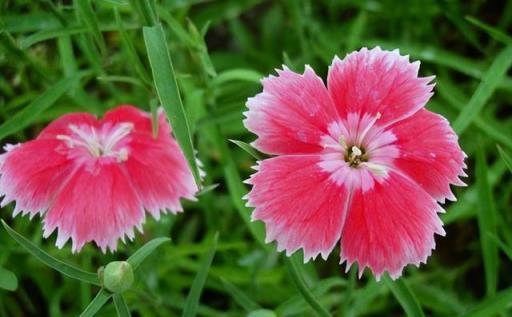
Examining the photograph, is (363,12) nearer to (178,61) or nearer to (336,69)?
(178,61)

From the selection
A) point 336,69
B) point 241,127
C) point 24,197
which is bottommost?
point 24,197

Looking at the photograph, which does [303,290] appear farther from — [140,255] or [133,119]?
[133,119]

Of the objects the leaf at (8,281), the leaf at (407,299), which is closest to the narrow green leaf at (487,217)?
the leaf at (407,299)

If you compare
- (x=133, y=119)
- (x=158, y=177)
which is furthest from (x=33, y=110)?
(x=158, y=177)

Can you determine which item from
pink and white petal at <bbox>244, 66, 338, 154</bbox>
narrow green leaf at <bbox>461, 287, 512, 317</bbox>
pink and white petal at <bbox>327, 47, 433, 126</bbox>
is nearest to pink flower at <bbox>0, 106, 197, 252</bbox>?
pink and white petal at <bbox>244, 66, 338, 154</bbox>

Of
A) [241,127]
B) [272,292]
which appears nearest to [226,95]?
[241,127]

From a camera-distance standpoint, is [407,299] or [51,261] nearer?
[51,261]

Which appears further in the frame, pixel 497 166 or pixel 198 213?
pixel 198 213

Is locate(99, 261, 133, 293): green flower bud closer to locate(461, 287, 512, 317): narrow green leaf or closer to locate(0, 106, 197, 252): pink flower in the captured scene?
locate(0, 106, 197, 252): pink flower
